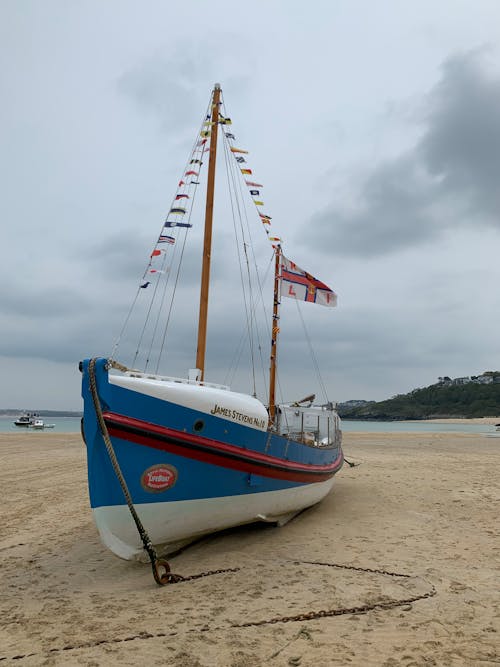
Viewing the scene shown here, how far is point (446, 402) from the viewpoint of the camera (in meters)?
153

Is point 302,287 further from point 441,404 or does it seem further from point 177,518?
point 441,404

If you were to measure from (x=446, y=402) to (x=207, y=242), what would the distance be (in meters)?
159

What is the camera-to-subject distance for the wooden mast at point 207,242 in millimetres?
10305

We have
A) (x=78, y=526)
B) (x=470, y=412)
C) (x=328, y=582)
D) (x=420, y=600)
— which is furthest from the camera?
(x=470, y=412)

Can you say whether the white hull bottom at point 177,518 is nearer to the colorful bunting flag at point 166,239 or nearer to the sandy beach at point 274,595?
the sandy beach at point 274,595

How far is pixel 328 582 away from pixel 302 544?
2.06 m

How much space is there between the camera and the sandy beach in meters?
4.34

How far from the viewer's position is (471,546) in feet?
26.1

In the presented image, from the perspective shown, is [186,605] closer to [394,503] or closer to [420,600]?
[420,600]

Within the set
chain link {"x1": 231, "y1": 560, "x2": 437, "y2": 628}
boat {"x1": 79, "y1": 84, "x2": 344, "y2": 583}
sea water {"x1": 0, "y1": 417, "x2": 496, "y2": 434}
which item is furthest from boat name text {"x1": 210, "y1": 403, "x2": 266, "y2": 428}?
sea water {"x1": 0, "y1": 417, "x2": 496, "y2": 434}

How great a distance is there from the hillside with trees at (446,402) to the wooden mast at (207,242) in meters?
136

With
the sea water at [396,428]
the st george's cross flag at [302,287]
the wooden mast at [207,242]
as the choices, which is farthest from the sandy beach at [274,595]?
the sea water at [396,428]

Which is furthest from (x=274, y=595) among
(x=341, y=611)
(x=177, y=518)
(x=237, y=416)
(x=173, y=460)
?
(x=237, y=416)

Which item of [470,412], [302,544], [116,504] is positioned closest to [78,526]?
[116,504]
